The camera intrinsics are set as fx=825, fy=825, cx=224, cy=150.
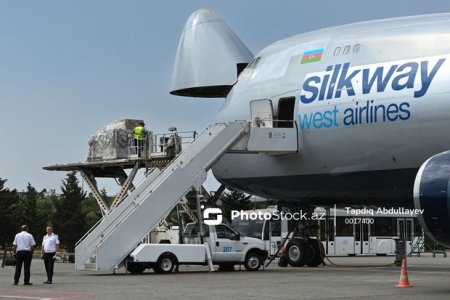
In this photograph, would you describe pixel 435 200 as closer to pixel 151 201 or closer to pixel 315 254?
pixel 151 201

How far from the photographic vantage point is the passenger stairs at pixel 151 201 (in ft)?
91.7

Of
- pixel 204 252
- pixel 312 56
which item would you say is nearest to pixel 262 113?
pixel 312 56

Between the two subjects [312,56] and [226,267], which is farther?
[226,267]

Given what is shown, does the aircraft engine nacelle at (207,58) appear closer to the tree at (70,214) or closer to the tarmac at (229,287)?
the tarmac at (229,287)

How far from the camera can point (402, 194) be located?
29.2 meters

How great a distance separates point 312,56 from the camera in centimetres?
3089

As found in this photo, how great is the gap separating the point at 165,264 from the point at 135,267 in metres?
1.07

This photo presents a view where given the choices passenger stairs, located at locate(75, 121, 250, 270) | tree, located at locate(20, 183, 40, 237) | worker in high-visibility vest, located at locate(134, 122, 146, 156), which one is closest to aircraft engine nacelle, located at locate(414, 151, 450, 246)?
passenger stairs, located at locate(75, 121, 250, 270)

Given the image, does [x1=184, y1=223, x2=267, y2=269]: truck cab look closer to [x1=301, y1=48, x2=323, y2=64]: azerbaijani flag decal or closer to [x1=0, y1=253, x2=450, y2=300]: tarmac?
[x1=0, y1=253, x2=450, y2=300]: tarmac

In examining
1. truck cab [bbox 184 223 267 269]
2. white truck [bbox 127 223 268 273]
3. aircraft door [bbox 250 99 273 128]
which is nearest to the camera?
white truck [bbox 127 223 268 273]

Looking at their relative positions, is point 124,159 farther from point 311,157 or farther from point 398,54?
point 398,54

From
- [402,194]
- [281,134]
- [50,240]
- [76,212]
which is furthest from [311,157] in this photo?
[76,212]

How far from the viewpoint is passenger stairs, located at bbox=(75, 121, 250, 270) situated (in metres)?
28.0

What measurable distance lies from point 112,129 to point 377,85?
72.0 ft
